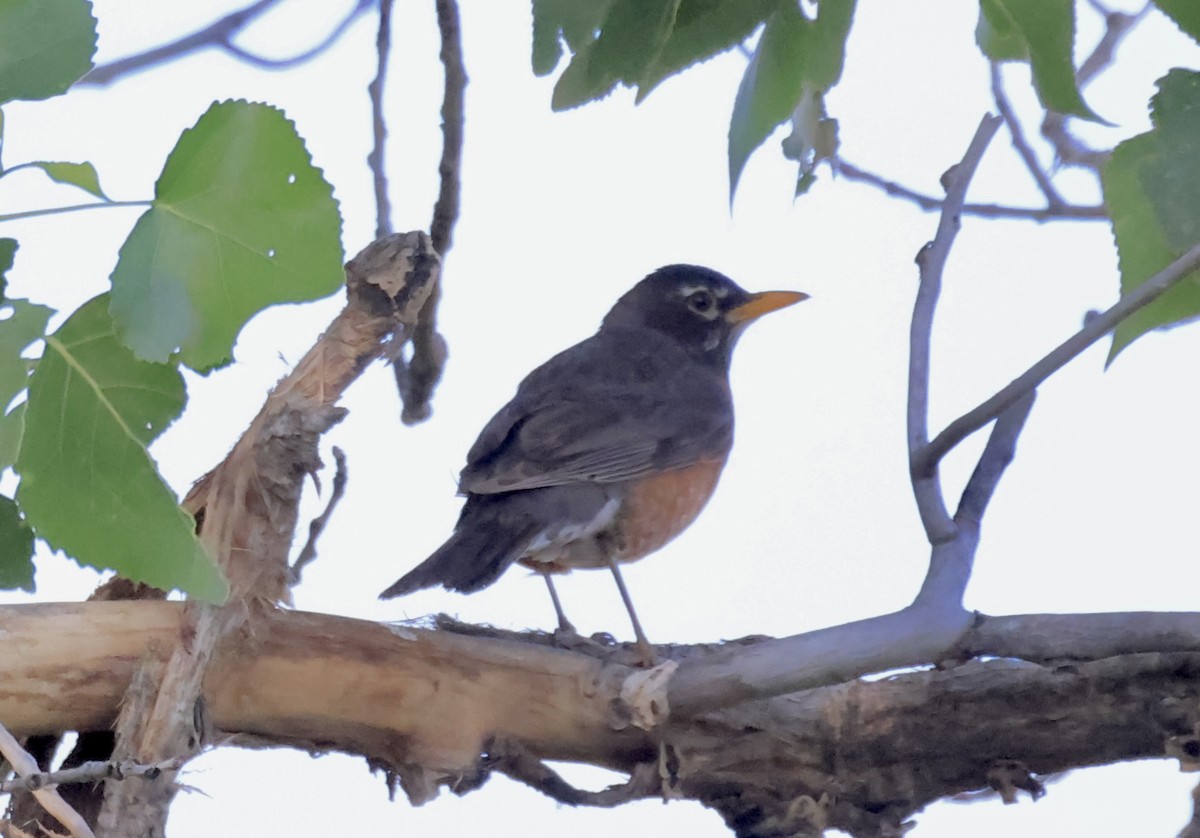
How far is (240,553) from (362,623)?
8.1 inches

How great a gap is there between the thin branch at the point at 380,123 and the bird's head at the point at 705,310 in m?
1.29

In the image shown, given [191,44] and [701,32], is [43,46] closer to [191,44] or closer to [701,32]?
[701,32]

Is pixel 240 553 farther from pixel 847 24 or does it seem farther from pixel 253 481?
pixel 847 24

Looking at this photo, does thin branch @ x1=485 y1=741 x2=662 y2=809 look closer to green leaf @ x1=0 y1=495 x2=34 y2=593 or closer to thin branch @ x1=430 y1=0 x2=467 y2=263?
green leaf @ x1=0 y1=495 x2=34 y2=593

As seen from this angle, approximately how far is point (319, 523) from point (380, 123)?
1.25m

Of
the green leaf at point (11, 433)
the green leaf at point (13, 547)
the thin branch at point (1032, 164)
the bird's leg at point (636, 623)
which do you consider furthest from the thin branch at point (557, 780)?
the thin branch at point (1032, 164)

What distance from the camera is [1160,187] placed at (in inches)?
46.9

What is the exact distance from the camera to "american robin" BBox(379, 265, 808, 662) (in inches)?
100

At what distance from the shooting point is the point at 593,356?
3508 mm

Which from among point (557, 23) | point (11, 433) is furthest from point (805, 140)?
point (11, 433)

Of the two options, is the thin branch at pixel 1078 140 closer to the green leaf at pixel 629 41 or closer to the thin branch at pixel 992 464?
the thin branch at pixel 992 464

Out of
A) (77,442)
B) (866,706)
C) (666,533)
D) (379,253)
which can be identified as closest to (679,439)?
(666,533)

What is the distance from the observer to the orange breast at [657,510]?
2914mm

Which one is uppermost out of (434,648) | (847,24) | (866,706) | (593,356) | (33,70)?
(593,356)
